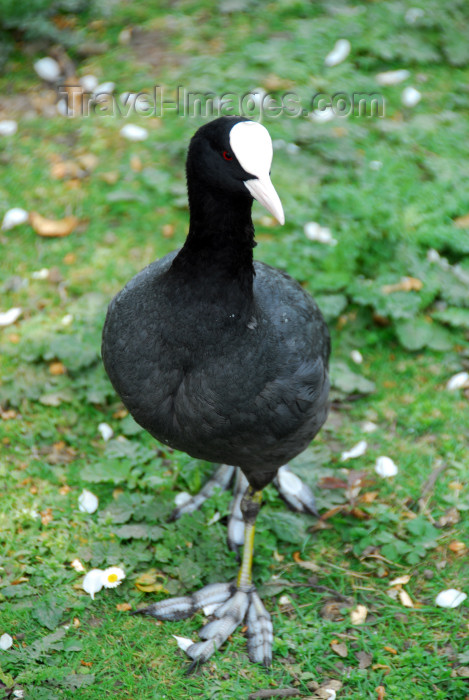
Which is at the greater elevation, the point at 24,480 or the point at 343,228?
the point at 343,228

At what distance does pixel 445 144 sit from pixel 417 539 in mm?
3591

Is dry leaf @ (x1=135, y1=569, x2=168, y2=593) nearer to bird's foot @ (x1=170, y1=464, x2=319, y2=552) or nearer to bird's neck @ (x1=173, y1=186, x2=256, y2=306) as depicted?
bird's foot @ (x1=170, y1=464, x2=319, y2=552)

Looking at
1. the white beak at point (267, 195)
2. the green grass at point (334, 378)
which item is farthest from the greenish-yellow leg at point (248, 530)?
the white beak at point (267, 195)

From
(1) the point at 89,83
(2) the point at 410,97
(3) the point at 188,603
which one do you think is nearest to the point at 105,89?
(1) the point at 89,83

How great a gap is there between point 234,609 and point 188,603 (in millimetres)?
224

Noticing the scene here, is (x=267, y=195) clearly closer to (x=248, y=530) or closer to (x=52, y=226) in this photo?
(x=248, y=530)

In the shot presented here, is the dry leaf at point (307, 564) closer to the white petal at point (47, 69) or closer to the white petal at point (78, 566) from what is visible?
the white petal at point (78, 566)

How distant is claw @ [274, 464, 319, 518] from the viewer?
3867 mm

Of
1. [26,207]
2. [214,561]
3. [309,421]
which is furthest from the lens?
[26,207]

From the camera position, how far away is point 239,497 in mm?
3973

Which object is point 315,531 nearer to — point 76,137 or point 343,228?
point 343,228

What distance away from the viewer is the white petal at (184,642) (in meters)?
3.30

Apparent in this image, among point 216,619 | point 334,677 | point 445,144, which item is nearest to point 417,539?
point 334,677

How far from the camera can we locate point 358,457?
4207 mm
